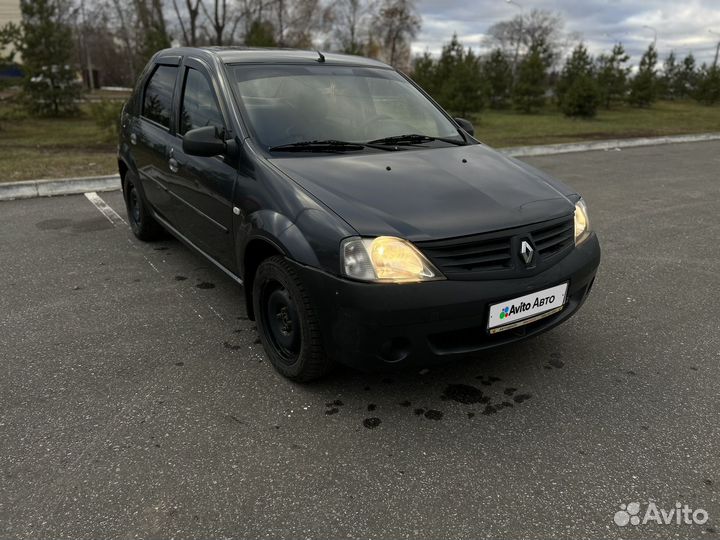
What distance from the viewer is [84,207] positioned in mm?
6469

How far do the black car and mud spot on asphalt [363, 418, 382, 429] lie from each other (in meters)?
0.33

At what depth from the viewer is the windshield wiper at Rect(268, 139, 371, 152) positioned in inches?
120

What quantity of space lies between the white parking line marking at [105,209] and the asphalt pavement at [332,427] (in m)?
1.72

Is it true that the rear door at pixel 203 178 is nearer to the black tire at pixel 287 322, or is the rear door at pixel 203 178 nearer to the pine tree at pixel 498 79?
the black tire at pixel 287 322

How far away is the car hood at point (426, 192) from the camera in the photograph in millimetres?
2477

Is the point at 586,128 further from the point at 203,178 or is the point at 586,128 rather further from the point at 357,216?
the point at 357,216

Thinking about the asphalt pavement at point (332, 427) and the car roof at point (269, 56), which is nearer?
the asphalt pavement at point (332, 427)

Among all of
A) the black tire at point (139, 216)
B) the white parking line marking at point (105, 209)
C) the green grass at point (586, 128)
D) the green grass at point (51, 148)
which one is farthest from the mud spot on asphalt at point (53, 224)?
the green grass at point (586, 128)

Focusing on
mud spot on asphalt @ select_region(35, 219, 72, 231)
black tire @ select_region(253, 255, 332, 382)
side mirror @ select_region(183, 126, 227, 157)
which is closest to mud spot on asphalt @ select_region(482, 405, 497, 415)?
black tire @ select_region(253, 255, 332, 382)

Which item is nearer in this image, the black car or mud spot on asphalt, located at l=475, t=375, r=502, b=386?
the black car

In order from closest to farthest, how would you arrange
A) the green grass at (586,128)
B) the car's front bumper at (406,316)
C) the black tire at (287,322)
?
1. the car's front bumper at (406,316)
2. the black tire at (287,322)
3. the green grass at (586,128)

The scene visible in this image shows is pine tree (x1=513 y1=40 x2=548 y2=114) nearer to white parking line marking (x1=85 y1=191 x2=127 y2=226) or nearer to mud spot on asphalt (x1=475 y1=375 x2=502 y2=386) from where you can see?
white parking line marking (x1=85 y1=191 x2=127 y2=226)

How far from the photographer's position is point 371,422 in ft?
8.50

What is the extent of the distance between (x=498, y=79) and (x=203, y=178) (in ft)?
90.8
